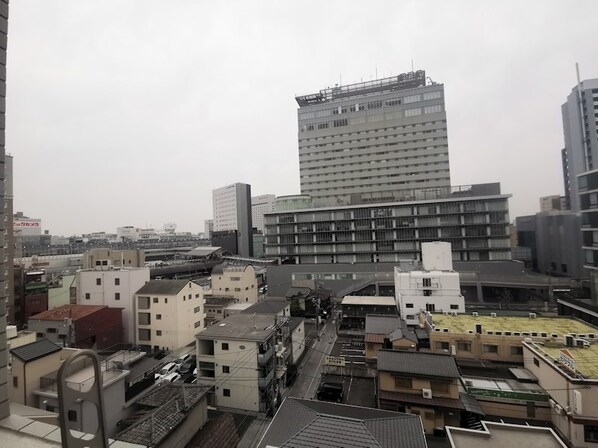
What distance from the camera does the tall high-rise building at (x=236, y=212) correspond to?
12875 cm

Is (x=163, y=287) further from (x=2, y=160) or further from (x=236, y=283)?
(x=2, y=160)

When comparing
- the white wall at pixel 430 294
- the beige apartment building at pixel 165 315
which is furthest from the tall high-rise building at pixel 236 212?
the white wall at pixel 430 294

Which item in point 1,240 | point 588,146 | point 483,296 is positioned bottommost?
point 483,296

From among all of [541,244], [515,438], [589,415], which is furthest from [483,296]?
[515,438]

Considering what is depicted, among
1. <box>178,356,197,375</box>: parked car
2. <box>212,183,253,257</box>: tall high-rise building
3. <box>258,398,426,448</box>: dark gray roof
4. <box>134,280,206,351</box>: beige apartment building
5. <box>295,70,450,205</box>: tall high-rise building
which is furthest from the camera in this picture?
<box>212,183,253,257</box>: tall high-rise building

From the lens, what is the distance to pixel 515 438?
13672 millimetres

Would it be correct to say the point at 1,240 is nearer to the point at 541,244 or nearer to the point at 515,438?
the point at 515,438

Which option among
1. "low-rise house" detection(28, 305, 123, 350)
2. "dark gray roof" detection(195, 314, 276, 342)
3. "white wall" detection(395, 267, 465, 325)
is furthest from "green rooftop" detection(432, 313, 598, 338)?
"low-rise house" detection(28, 305, 123, 350)

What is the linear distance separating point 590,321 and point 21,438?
1790 inches

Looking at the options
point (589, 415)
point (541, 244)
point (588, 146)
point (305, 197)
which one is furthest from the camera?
point (588, 146)

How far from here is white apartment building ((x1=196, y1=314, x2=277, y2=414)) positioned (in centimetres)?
2252

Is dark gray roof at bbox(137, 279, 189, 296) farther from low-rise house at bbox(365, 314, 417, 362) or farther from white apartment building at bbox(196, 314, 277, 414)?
low-rise house at bbox(365, 314, 417, 362)

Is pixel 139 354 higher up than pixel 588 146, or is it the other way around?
pixel 588 146

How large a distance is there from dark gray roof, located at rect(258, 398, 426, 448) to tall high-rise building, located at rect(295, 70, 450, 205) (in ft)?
227
